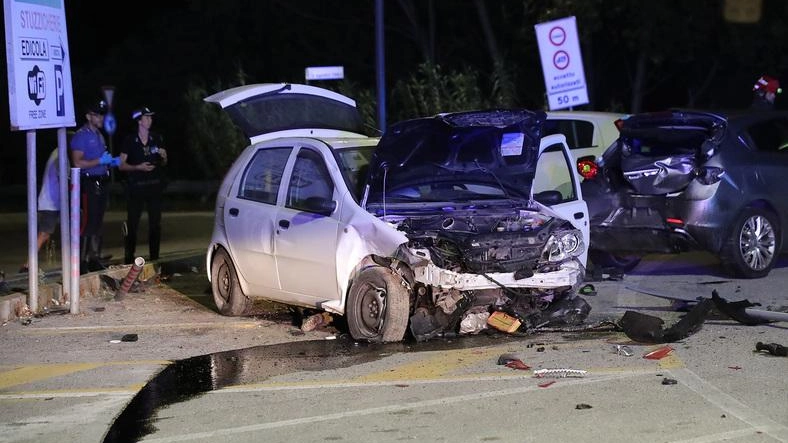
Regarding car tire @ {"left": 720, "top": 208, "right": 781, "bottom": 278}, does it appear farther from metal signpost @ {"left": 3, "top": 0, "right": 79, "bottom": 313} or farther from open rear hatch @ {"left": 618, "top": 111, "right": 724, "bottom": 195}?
metal signpost @ {"left": 3, "top": 0, "right": 79, "bottom": 313}

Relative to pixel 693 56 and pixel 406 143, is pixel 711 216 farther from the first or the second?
Result: pixel 693 56

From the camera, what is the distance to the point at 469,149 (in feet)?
32.3

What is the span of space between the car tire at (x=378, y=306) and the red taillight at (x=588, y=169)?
3796 millimetres

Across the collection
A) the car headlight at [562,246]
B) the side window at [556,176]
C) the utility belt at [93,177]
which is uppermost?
the side window at [556,176]

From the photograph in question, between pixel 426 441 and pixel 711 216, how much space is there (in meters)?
6.11

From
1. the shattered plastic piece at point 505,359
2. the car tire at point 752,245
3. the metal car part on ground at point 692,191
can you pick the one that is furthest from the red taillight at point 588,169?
the shattered plastic piece at point 505,359

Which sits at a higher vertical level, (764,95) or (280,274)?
(764,95)

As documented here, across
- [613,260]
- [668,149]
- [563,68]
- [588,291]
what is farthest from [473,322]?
[563,68]

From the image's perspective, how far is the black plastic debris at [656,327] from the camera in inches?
354

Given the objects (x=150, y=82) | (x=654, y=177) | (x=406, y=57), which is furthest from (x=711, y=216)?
(x=150, y=82)

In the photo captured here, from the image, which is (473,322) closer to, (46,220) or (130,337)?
(130,337)

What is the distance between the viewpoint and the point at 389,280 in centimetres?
918

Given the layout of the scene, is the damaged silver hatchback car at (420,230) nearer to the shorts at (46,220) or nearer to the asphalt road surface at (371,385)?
the asphalt road surface at (371,385)

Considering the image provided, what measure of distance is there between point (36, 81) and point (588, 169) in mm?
5371
